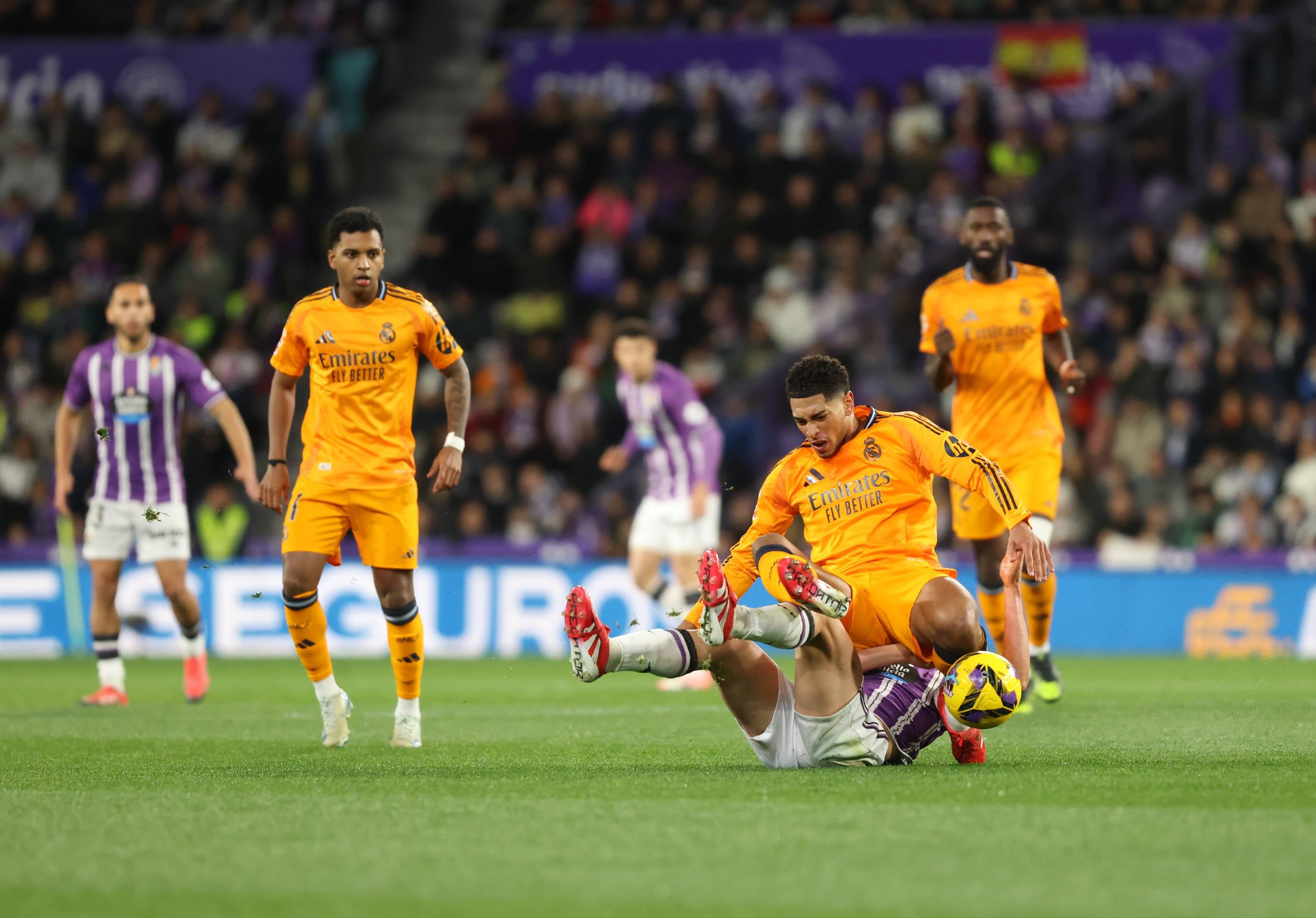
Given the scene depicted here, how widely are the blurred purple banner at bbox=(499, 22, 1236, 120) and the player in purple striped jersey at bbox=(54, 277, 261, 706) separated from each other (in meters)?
11.3

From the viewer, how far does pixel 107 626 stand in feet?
37.2

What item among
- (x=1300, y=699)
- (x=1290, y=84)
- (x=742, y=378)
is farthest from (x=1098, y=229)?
(x=1300, y=699)

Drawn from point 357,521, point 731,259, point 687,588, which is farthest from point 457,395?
point 731,259

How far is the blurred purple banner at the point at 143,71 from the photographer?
871 inches

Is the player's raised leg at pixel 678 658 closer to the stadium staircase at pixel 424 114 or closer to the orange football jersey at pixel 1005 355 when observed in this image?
the orange football jersey at pixel 1005 355

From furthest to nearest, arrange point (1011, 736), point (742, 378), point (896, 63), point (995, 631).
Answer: point (896, 63) < point (742, 378) < point (995, 631) < point (1011, 736)

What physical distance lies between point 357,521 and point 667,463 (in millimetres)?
4785

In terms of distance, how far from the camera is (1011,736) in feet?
27.6

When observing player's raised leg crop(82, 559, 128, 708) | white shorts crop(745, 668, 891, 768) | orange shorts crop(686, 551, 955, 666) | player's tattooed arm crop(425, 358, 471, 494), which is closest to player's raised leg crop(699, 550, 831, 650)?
white shorts crop(745, 668, 891, 768)

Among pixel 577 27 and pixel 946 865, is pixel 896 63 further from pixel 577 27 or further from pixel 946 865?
pixel 946 865

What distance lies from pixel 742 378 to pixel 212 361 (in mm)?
5656

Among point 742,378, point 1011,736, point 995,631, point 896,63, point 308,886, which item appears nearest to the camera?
point 308,886

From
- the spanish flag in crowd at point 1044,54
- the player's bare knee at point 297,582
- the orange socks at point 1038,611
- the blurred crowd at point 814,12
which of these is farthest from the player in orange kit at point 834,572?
the blurred crowd at point 814,12

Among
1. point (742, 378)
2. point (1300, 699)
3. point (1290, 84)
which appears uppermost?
point (1290, 84)
